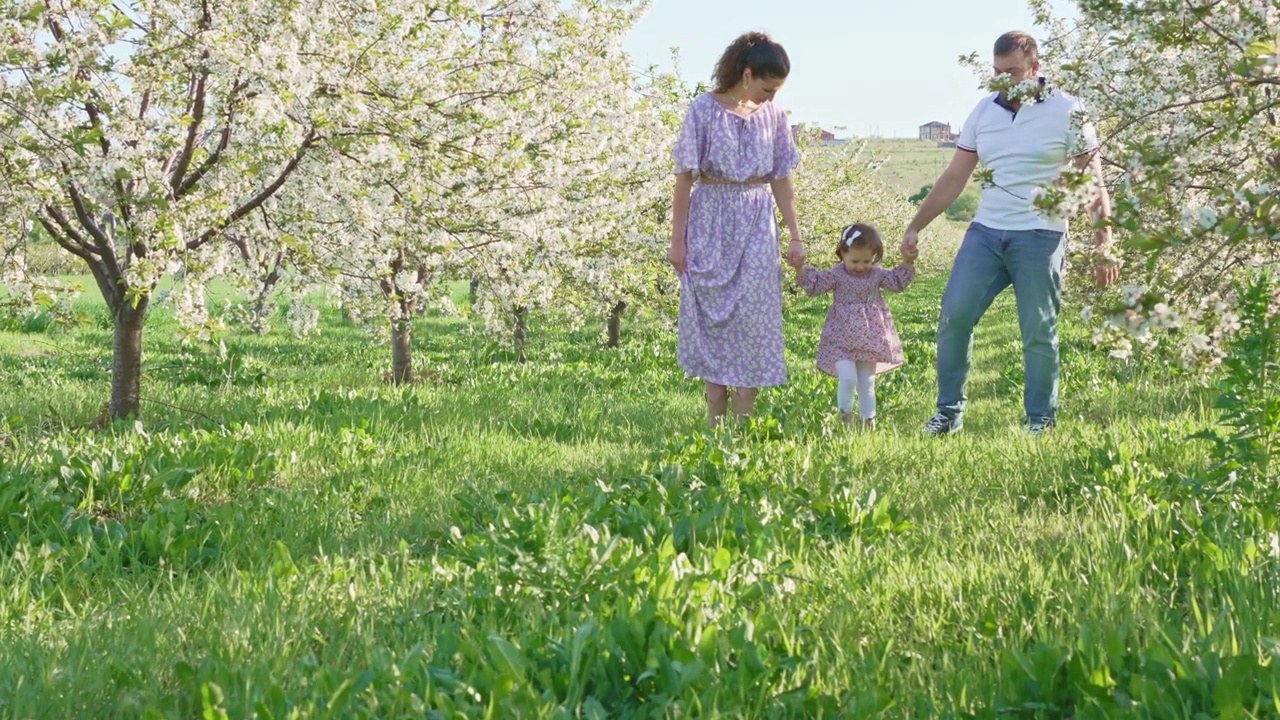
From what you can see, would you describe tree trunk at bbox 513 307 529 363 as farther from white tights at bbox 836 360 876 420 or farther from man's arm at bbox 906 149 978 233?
man's arm at bbox 906 149 978 233

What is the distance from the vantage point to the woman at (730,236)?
5629 mm

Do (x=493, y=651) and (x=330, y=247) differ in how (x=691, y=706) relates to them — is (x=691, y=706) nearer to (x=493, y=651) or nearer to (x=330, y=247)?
(x=493, y=651)

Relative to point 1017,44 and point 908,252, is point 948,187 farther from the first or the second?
point 1017,44

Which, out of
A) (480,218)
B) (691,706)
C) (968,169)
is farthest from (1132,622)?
(480,218)

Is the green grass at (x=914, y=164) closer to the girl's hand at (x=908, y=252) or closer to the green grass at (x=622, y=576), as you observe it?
the girl's hand at (x=908, y=252)

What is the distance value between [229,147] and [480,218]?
8.93ft

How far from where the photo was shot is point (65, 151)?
5.76 meters

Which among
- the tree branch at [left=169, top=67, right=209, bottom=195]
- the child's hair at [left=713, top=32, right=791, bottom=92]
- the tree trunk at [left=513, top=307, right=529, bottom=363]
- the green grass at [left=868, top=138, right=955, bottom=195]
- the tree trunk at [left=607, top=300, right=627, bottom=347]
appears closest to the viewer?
the child's hair at [left=713, top=32, right=791, bottom=92]

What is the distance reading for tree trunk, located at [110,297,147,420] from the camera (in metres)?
6.77

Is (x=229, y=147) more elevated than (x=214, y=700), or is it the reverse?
(x=229, y=147)

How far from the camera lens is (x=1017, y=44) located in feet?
18.3

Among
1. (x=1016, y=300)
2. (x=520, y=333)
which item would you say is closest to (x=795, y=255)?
(x=1016, y=300)

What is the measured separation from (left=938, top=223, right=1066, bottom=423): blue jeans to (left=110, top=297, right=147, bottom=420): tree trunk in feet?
18.2

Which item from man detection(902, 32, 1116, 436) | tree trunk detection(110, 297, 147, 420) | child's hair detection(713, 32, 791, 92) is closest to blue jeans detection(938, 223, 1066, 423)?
man detection(902, 32, 1116, 436)
